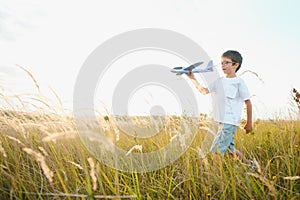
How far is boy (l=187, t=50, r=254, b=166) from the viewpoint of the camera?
2.88 m

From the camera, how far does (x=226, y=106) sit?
9.83ft

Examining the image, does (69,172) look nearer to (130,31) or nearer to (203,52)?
(203,52)

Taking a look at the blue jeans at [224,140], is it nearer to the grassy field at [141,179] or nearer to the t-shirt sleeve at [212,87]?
the grassy field at [141,179]

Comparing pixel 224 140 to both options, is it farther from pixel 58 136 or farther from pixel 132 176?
pixel 58 136

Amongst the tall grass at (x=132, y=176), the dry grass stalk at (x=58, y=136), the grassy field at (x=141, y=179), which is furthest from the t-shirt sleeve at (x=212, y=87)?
the dry grass stalk at (x=58, y=136)

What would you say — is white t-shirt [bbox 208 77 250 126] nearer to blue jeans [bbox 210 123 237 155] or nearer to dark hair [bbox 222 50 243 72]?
blue jeans [bbox 210 123 237 155]

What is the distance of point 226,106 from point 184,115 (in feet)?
2.28

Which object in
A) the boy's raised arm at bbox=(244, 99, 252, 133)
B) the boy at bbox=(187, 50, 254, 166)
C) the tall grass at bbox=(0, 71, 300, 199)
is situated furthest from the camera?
the boy's raised arm at bbox=(244, 99, 252, 133)

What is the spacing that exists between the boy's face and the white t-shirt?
0.12 meters

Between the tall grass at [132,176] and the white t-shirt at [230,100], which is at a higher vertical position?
the white t-shirt at [230,100]

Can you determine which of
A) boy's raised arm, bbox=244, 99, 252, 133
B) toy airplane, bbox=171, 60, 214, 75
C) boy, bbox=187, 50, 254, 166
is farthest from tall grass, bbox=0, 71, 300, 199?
toy airplane, bbox=171, 60, 214, 75

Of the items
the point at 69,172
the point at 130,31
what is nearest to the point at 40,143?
the point at 69,172

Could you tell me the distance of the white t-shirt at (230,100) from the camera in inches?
116

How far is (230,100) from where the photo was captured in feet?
9.91
